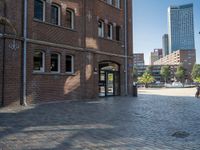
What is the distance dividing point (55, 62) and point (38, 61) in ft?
4.46

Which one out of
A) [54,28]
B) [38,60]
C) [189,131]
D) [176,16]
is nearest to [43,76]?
[38,60]

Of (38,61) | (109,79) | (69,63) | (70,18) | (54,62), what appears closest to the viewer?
(38,61)

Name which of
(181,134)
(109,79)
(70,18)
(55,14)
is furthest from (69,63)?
(181,134)

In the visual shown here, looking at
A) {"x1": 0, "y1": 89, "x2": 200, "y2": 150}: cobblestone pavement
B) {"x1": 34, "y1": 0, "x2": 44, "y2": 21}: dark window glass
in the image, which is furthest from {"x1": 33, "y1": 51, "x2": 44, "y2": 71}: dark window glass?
{"x1": 0, "y1": 89, "x2": 200, "y2": 150}: cobblestone pavement

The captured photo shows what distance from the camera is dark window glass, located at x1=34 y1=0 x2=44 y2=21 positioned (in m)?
14.5

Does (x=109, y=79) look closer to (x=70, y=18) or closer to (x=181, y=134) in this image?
(x=70, y=18)

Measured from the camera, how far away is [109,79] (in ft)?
68.6

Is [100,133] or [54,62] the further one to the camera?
[54,62]

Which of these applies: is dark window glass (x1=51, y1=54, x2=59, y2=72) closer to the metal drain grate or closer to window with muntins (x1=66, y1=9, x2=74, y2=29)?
window with muntins (x1=66, y1=9, x2=74, y2=29)

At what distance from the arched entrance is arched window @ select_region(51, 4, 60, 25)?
568cm

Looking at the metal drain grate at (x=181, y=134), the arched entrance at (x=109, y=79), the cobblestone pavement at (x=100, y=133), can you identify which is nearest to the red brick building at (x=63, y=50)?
the arched entrance at (x=109, y=79)

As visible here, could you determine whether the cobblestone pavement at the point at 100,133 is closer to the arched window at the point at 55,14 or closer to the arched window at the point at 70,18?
the arched window at the point at 55,14

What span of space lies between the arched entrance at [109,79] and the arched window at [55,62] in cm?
508

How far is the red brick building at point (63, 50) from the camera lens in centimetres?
1280
